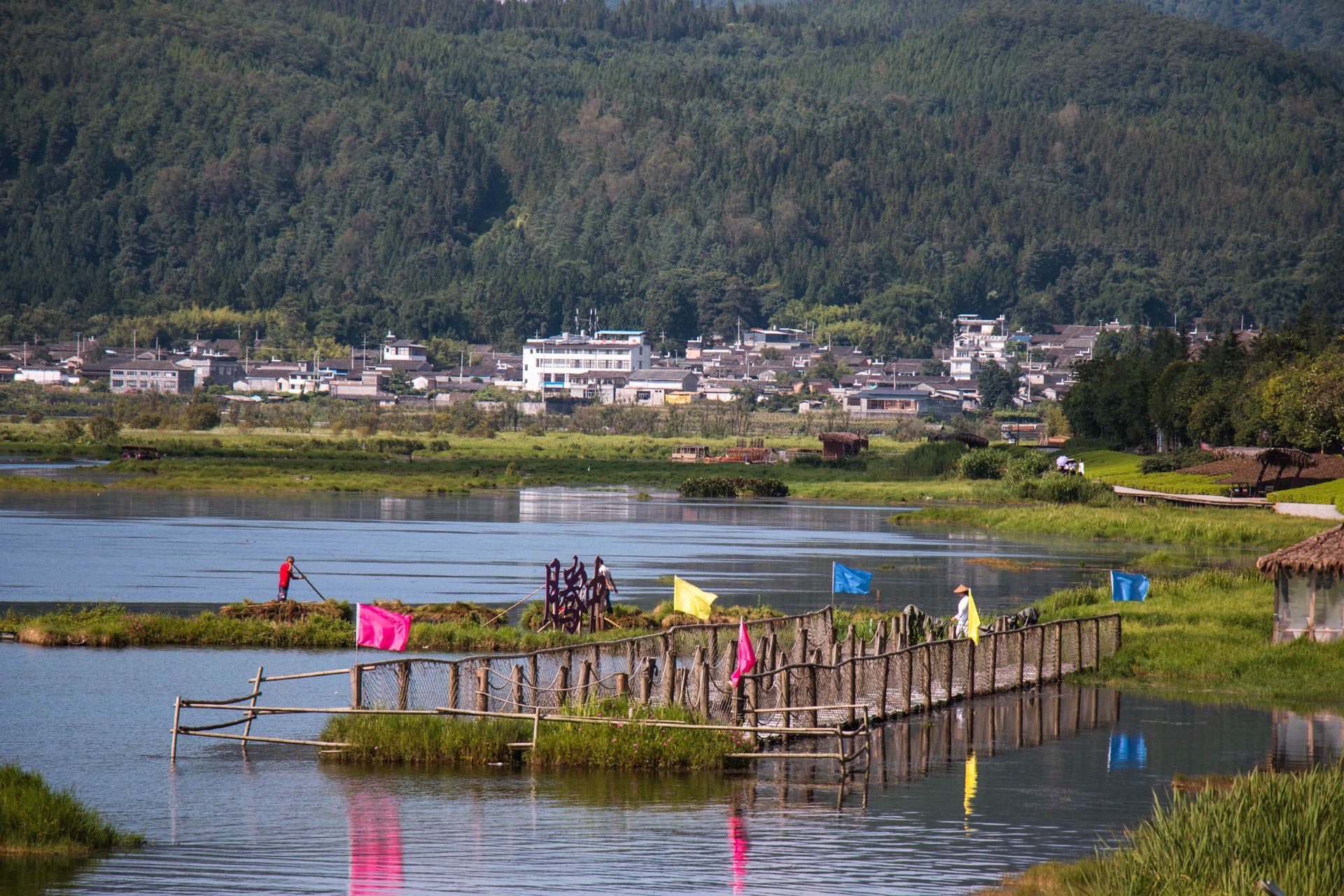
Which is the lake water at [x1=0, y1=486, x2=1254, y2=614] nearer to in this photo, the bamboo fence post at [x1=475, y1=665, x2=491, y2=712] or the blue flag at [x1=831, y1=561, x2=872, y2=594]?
the blue flag at [x1=831, y1=561, x2=872, y2=594]

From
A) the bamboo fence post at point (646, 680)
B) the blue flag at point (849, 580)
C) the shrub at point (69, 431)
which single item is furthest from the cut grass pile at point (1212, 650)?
the shrub at point (69, 431)

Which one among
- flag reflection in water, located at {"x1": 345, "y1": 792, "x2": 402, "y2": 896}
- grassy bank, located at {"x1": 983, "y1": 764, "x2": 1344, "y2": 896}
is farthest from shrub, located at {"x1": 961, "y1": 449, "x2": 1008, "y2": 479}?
grassy bank, located at {"x1": 983, "y1": 764, "x2": 1344, "y2": 896}

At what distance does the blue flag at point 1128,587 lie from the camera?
106ft

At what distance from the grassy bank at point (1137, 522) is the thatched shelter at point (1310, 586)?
90.3ft

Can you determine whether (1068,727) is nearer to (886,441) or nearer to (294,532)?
(294,532)

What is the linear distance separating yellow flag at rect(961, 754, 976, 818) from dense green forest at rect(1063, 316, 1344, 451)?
179 ft

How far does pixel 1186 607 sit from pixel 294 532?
38.0m

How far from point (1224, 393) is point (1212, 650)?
202 feet

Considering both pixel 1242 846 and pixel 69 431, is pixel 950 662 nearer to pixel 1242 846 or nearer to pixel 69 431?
pixel 1242 846

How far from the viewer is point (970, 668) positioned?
25.7 meters

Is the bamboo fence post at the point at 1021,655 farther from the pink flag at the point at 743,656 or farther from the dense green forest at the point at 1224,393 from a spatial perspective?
the dense green forest at the point at 1224,393

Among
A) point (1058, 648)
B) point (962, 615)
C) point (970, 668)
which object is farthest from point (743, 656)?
point (1058, 648)

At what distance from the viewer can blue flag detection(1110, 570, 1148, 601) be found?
106 ft

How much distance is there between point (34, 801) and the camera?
17.0 metres
